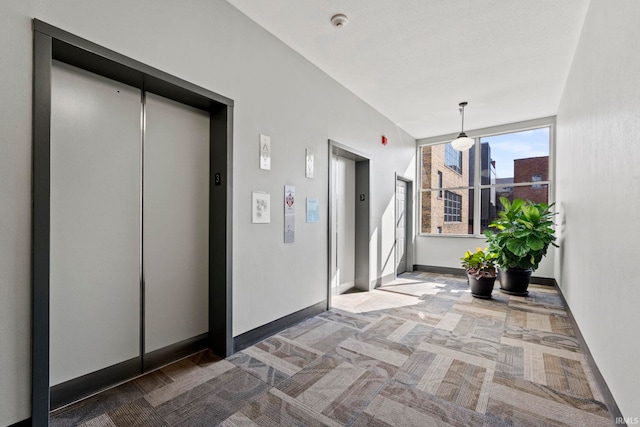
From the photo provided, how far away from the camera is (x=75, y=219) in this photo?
6.36 feet

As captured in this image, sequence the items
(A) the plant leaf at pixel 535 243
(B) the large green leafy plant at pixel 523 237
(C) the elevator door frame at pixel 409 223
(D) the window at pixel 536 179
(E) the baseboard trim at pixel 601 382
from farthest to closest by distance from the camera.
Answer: (C) the elevator door frame at pixel 409 223
(D) the window at pixel 536 179
(B) the large green leafy plant at pixel 523 237
(A) the plant leaf at pixel 535 243
(E) the baseboard trim at pixel 601 382

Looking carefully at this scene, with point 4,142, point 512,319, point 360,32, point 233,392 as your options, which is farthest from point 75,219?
point 512,319

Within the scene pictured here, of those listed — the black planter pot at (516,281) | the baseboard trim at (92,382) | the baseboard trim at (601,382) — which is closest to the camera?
the baseboard trim at (601,382)

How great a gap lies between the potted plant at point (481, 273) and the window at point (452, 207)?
67.1 inches

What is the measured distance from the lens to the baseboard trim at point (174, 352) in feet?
7.63

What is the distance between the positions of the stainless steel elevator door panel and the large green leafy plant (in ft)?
14.2

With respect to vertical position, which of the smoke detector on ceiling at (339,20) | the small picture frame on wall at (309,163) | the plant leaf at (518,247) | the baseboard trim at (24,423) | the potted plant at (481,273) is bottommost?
the baseboard trim at (24,423)

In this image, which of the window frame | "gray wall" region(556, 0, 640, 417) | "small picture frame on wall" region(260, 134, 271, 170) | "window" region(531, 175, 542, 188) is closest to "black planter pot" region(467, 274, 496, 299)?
"gray wall" region(556, 0, 640, 417)

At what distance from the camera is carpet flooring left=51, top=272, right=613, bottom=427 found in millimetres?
1800

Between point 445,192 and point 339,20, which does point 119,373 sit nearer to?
point 339,20

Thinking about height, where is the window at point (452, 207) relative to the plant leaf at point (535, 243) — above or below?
above

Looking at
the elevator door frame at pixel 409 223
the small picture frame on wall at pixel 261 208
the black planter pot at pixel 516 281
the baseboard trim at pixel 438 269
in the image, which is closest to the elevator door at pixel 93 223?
the small picture frame on wall at pixel 261 208

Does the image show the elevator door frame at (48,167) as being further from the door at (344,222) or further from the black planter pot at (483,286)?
the black planter pot at (483,286)

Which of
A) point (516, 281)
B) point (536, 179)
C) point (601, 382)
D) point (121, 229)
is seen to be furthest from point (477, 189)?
point (121, 229)
